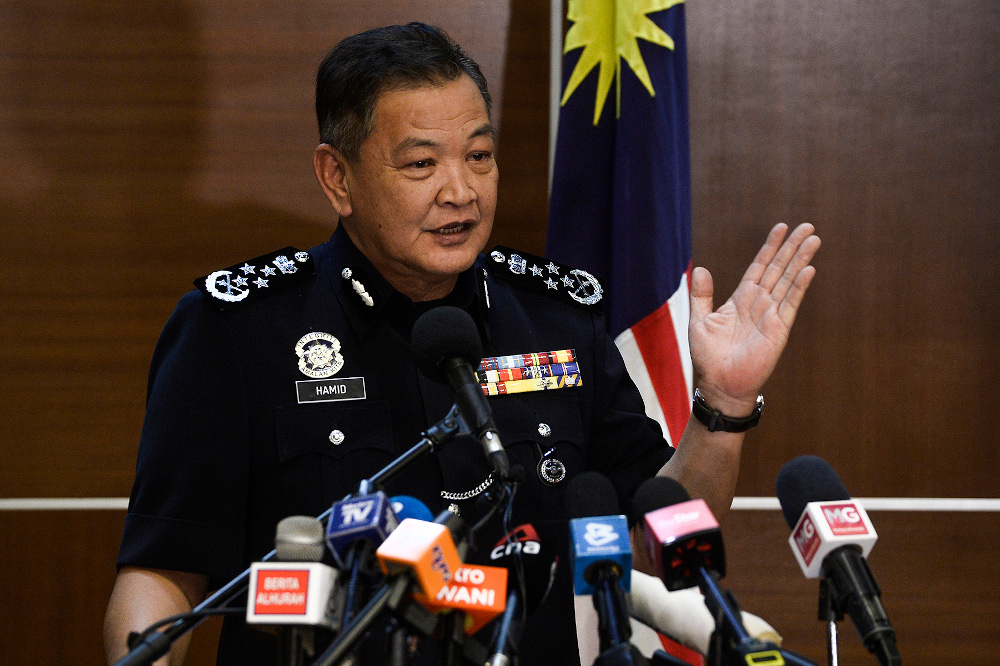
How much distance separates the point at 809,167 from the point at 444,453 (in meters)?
1.44

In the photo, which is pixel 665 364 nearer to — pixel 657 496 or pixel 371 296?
pixel 371 296

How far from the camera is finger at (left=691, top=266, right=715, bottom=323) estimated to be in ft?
4.75

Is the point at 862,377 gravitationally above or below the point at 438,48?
below

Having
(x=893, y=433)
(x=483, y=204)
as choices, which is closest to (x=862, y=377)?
(x=893, y=433)

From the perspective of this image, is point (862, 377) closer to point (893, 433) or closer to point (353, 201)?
point (893, 433)

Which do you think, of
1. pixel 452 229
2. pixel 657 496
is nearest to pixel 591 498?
pixel 657 496

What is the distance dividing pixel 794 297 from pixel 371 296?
2.19 feet

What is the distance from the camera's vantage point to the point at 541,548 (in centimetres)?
98

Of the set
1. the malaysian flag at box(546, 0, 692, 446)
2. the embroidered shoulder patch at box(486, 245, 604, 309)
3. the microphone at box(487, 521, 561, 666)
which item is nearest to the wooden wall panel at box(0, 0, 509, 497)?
the malaysian flag at box(546, 0, 692, 446)

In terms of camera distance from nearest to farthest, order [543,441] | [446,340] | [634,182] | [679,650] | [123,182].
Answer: [446,340]
[543,441]
[679,650]
[634,182]
[123,182]

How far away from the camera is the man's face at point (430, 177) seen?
4.59 feet

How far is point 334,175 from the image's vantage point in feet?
5.01

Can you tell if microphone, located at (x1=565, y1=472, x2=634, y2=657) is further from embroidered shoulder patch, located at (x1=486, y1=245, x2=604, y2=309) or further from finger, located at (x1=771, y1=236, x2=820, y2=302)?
embroidered shoulder patch, located at (x1=486, y1=245, x2=604, y2=309)

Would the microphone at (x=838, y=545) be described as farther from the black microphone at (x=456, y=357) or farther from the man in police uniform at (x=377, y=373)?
the man in police uniform at (x=377, y=373)
